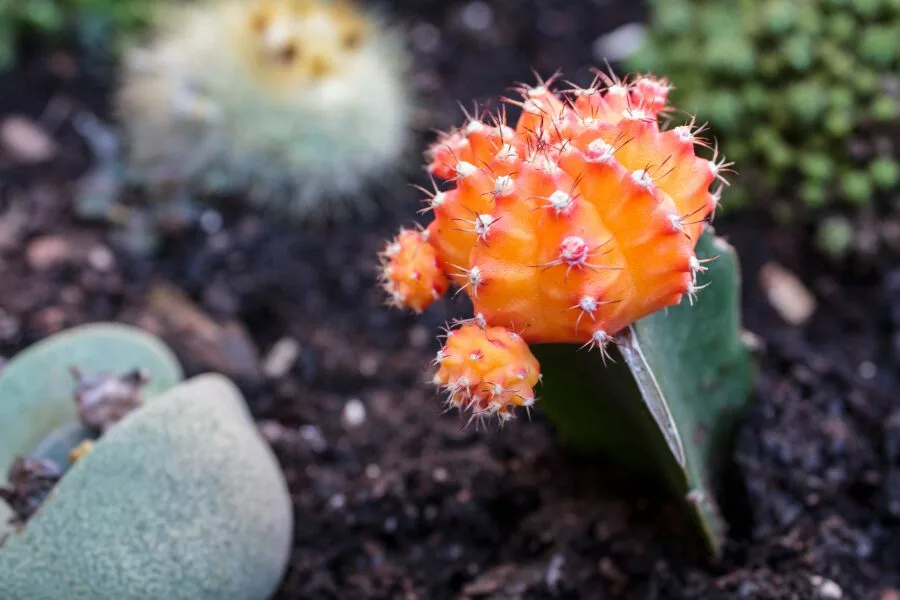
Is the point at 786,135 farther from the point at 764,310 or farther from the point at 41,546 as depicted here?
the point at 41,546

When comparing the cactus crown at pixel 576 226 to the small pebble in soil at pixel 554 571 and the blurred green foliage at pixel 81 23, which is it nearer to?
the small pebble in soil at pixel 554 571

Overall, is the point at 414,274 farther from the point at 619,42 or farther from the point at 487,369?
the point at 619,42

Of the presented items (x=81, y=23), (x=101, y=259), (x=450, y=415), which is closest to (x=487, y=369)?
(x=450, y=415)

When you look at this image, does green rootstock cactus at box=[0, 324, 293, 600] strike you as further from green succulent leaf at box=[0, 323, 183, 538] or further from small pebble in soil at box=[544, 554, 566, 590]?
small pebble in soil at box=[544, 554, 566, 590]

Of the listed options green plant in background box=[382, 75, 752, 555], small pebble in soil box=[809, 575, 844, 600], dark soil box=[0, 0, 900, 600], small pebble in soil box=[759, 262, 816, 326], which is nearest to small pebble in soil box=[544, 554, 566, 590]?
dark soil box=[0, 0, 900, 600]

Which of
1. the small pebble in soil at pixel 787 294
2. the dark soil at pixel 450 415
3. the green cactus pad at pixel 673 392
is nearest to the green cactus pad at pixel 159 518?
the dark soil at pixel 450 415

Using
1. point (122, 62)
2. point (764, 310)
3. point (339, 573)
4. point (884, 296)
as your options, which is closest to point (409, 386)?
point (339, 573)
